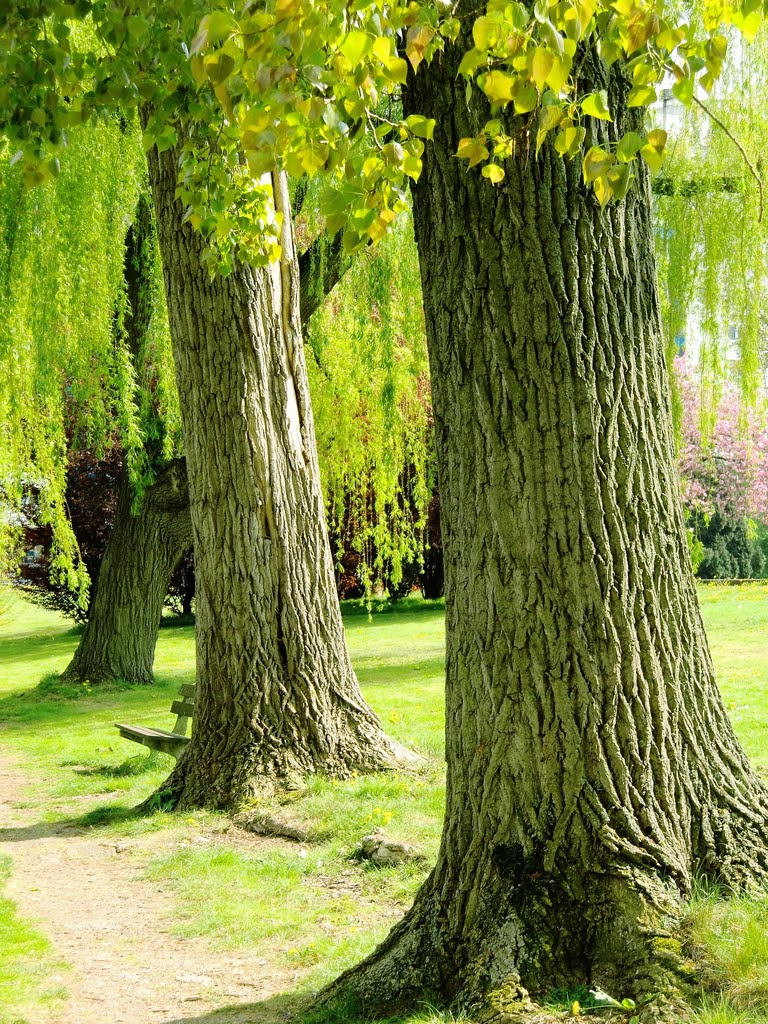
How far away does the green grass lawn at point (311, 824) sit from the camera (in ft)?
9.47

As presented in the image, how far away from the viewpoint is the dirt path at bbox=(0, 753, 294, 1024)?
3.84m

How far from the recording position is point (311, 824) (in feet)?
18.6

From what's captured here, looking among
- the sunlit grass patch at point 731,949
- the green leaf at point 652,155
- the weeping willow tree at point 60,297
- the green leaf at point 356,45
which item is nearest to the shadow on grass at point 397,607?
the weeping willow tree at point 60,297

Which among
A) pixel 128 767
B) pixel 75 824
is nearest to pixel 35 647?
pixel 128 767

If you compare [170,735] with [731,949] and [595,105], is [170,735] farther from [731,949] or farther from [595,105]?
[595,105]

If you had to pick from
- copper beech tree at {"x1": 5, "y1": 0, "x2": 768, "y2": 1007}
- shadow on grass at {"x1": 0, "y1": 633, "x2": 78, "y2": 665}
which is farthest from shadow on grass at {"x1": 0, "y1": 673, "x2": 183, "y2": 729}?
copper beech tree at {"x1": 5, "y1": 0, "x2": 768, "y2": 1007}

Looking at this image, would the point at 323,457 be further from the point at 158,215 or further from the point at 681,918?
the point at 681,918

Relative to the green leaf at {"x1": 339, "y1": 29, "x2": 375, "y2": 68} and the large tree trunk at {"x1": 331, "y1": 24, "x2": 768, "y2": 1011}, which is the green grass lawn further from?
the green leaf at {"x1": 339, "y1": 29, "x2": 375, "y2": 68}

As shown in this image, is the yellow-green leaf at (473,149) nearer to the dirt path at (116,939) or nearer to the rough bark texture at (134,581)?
the dirt path at (116,939)

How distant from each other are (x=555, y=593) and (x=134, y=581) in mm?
8996

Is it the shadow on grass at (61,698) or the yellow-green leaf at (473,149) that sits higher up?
the yellow-green leaf at (473,149)

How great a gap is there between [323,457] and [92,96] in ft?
27.1

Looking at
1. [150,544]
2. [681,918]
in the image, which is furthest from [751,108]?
[150,544]

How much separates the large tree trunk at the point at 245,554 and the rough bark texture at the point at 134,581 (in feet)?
15.1
